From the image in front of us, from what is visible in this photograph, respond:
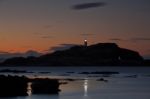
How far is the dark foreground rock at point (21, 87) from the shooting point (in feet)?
202

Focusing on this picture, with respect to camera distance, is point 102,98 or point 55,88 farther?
point 55,88

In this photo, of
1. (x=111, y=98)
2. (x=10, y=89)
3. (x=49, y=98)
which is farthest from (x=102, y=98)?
(x=10, y=89)

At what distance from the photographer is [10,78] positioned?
64.8m

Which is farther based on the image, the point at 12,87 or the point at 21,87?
the point at 21,87

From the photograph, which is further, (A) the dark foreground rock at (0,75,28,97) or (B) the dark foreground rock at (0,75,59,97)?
(B) the dark foreground rock at (0,75,59,97)

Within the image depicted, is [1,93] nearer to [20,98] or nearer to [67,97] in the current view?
[20,98]

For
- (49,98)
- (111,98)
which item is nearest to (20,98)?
(49,98)

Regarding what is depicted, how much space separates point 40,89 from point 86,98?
6.77 meters

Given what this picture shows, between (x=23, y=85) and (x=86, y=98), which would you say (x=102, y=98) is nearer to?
(x=86, y=98)

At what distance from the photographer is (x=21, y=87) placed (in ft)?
208

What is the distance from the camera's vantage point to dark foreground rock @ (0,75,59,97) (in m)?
61.6

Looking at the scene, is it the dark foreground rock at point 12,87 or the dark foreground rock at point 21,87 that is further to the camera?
the dark foreground rock at point 21,87

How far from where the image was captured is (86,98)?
61.8m

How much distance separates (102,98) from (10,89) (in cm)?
1185
